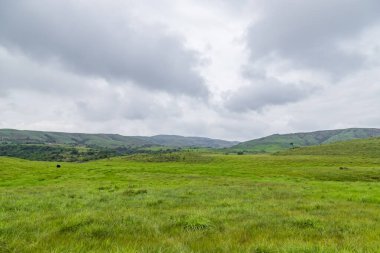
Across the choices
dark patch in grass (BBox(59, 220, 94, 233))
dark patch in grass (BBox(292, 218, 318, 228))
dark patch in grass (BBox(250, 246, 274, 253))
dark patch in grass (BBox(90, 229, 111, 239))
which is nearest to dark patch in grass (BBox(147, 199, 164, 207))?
dark patch in grass (BBox(59, 220, 94, 233))

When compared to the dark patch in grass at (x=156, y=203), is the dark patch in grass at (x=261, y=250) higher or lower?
higher

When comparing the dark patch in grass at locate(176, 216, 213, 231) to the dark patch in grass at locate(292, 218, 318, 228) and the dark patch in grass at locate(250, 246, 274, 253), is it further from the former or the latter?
the dark patch in grass at locate(292, 218, 318, 228)

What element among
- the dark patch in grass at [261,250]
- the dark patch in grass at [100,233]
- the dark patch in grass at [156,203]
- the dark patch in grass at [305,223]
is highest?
the dark patch in grass at [261,250]

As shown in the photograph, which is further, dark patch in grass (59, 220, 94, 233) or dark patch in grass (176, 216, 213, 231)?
dark patch in grass (176, 216, 213, 231)

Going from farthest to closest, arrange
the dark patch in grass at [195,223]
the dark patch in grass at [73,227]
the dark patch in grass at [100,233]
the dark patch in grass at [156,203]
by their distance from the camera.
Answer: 1. the dark patch in grass at [156,203]
2. the dark patch in grass at [195,223]
3. the dark patch in grass at [73,227]
4. the dark patch in grass at [100,233]

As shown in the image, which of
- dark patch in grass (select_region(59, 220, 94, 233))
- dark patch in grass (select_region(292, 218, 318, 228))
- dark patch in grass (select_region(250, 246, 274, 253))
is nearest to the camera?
dark patch in grass (select_region(250, 246, 274, 253))

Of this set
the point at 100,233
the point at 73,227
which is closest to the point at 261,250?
the point at 100,233

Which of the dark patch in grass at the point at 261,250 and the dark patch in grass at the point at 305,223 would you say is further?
the dark patch in grass at the point at 305,223

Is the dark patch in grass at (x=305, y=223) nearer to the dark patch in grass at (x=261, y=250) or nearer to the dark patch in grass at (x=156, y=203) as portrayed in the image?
the dark patch in grass at (x=261, y=250)

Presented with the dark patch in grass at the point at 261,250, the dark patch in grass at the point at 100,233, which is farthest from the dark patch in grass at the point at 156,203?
the dark patch in grass at the point at 261,250

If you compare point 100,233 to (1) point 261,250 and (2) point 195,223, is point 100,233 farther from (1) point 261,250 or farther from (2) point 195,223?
(1) point 261,250

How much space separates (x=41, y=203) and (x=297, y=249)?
48.1 ft

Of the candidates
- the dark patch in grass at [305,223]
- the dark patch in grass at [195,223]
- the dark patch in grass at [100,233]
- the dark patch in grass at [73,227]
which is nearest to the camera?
the dark patch in grass at [100,233]

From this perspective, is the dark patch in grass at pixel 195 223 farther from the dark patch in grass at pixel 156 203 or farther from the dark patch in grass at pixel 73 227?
the dark patch in grass at pixel 156 203
